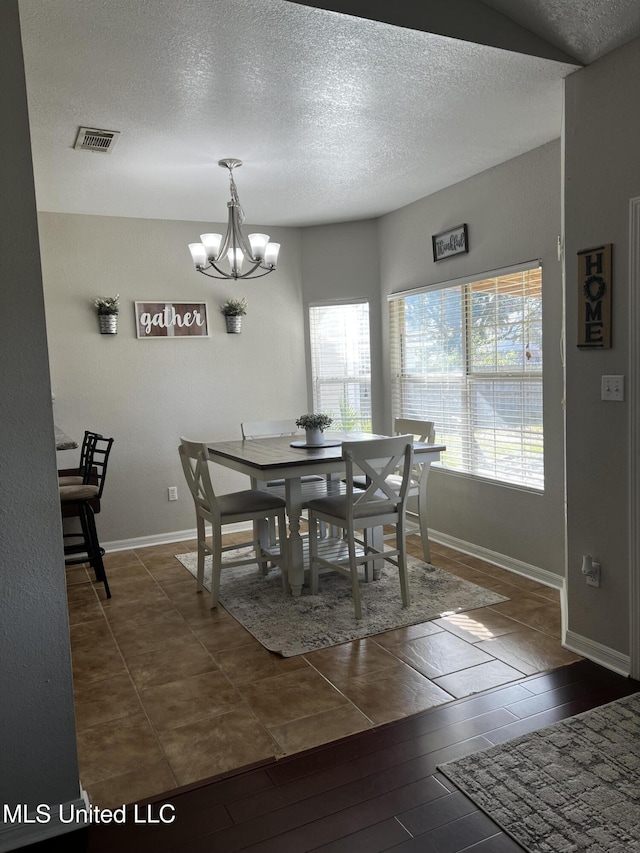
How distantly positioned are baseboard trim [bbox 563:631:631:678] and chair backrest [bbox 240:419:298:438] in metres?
2.58

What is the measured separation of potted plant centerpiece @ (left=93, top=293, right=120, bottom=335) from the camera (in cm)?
465

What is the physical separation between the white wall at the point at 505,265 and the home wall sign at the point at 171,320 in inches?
64.2

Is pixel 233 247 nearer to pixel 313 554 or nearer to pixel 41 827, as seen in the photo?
pixel 313 554

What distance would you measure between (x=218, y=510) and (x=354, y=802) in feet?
6.22

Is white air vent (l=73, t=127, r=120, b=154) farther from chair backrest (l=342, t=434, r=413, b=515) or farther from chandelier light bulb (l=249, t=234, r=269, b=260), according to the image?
chair backrest (l=342, t=434, r=413, b=515)

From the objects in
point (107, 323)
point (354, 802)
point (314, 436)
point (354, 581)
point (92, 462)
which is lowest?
point (354, 802)

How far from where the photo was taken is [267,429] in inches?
191

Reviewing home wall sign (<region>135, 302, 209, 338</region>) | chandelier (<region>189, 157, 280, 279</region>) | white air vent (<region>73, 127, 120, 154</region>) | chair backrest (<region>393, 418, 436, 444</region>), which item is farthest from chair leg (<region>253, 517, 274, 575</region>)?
white air vent (<region>73, 127, 120, 154</region>)

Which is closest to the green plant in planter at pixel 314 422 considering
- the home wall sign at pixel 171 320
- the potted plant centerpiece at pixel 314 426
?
the potted plant centerpiece at pixel 314 426

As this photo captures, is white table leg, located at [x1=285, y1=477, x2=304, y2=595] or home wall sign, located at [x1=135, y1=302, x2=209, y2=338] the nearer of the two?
white table leg, located at [x1=285, y1=477, x2=304, y2=595]

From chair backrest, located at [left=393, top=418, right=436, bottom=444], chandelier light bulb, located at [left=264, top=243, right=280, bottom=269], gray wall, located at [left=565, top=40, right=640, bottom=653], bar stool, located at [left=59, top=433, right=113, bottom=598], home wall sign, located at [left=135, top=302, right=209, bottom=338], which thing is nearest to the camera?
gray wall, located at [left=565, top=40, right=640, bottom=653]

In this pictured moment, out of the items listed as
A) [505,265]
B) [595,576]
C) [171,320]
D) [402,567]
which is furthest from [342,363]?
[595,576]

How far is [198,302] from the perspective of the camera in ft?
16.6

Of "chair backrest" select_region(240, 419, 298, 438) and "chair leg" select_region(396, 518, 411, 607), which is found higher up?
"chair backrest" select_region(240, 419, 298, 438)
